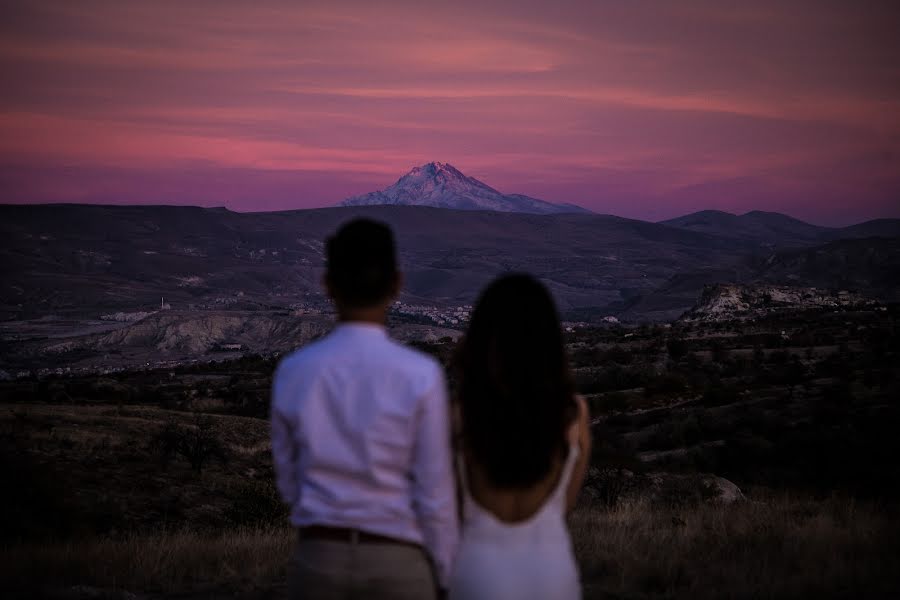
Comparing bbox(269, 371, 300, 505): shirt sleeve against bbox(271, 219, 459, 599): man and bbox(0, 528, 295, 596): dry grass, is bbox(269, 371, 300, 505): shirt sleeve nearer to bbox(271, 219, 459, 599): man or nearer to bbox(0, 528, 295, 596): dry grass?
bbox(271, 219, 459, 599): man

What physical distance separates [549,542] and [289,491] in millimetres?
992

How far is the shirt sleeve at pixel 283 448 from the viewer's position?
117 inches

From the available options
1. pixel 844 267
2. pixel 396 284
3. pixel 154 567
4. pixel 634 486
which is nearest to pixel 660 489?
pixel 634 486

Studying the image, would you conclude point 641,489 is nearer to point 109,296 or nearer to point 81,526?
point 81,526

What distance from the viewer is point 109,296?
165 metres

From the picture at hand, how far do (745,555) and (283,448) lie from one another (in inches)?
200

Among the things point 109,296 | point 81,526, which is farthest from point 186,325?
point 81,526

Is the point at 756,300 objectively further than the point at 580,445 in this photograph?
Yes

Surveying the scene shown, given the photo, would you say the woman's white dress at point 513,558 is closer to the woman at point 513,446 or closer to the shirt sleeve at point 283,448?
the woman at point 513,446

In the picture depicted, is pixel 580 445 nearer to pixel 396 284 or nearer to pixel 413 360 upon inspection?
pixel 413 360

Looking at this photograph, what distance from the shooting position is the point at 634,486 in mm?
14922

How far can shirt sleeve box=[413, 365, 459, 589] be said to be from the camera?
2859mm

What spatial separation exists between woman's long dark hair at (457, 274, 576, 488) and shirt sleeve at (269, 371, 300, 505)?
0.66 metres

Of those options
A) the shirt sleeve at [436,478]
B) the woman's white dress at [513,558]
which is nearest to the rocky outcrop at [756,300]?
the woman's white dress at [513,558]
